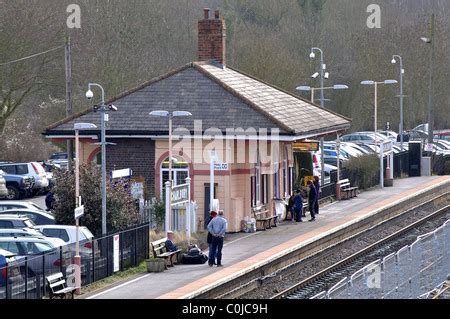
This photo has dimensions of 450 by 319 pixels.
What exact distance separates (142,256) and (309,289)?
390 cm

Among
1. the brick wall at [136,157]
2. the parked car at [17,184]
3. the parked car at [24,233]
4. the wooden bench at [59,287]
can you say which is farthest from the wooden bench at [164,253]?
the parked car at [17,184]

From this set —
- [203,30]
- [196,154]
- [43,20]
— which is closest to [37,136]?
[43,20]

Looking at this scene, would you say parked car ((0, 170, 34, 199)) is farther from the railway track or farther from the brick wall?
the railway track

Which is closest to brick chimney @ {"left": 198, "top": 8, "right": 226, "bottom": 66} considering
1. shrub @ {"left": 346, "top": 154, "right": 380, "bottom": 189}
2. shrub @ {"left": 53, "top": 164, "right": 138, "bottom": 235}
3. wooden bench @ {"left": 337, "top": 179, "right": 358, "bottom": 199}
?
wooden bench @ {"left": 337, "top": 179, "right": 358, "bottom": 199}

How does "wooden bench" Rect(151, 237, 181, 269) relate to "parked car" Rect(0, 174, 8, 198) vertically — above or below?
below

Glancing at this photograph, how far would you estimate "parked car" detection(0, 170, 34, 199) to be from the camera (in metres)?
44.2

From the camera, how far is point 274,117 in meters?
33.0

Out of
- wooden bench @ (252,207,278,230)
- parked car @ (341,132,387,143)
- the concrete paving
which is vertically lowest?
the concrete paving

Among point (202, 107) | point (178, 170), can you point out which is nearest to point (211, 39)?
point (202, 107)

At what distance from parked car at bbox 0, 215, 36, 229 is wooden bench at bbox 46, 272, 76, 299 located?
294 inches

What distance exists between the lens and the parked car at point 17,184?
44250mm

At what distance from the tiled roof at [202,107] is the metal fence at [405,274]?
38.4ft

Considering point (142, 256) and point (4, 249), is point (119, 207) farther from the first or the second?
point (4, 249)

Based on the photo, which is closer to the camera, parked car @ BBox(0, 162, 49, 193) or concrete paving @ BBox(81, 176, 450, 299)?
concrete paving @ BBox(81, 176, 450, 299)
